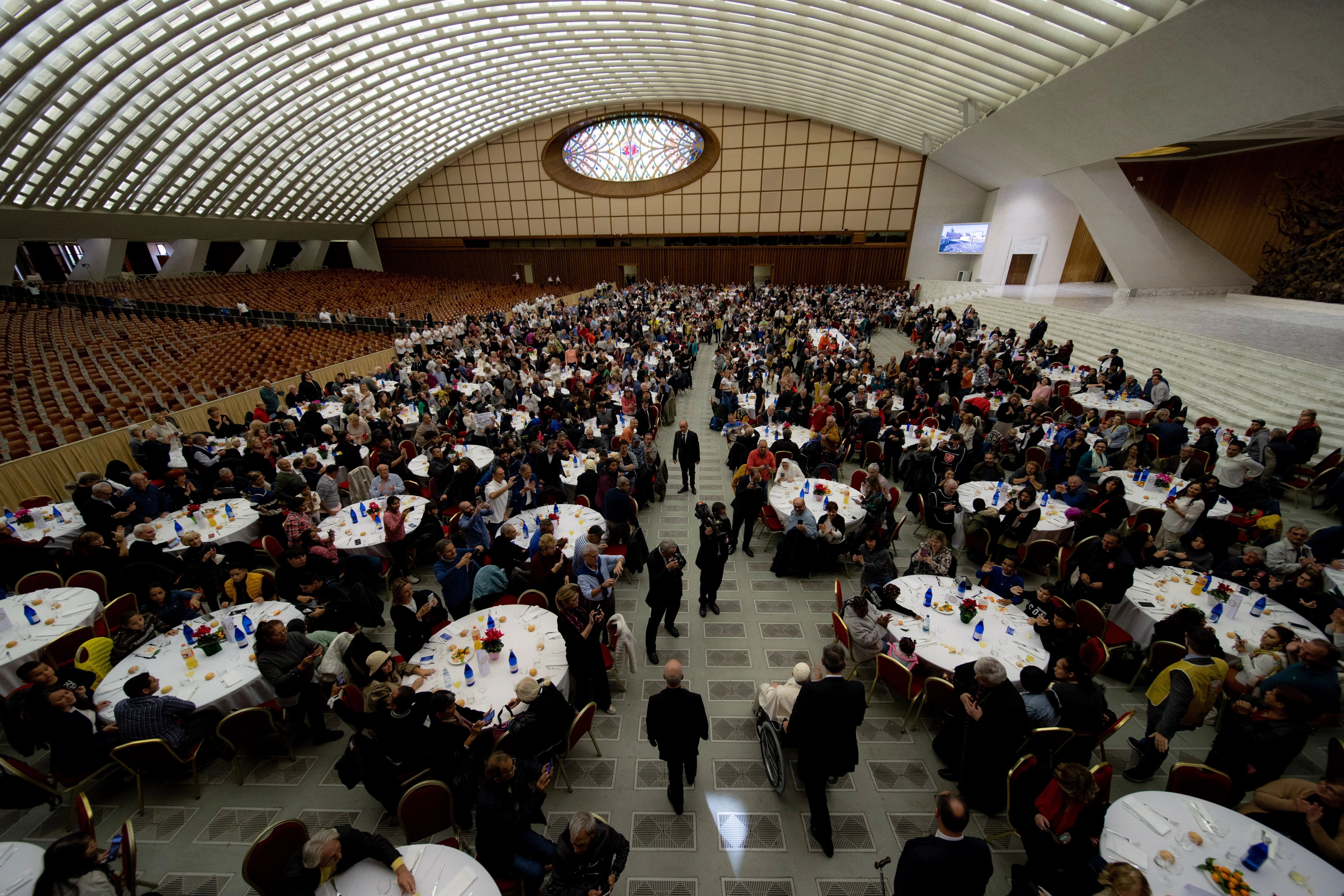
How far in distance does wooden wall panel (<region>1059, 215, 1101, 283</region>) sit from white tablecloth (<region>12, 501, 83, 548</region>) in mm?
35293

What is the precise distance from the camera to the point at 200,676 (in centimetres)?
427

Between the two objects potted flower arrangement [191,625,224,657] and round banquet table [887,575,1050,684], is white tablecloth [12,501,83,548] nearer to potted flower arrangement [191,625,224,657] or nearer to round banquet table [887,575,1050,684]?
potted flower arrangement [191,625,224,657]

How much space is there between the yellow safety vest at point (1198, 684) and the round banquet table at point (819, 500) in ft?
9.95

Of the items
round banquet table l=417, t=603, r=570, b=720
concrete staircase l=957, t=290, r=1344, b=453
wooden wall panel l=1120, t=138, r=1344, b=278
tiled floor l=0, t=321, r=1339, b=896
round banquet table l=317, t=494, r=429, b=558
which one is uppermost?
wooden wall panel l=1120, t=138, r=1344, b=278

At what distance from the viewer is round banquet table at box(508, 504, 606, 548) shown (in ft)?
20.5

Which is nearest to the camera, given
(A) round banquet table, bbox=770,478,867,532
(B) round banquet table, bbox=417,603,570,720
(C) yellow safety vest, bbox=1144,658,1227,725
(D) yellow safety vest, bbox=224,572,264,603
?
(C) yellow safety vest, bbox=1144,658,1227,725

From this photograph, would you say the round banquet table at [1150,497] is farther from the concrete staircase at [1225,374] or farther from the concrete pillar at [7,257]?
the concrete pillar at [7,257]

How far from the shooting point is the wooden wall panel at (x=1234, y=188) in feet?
56.0

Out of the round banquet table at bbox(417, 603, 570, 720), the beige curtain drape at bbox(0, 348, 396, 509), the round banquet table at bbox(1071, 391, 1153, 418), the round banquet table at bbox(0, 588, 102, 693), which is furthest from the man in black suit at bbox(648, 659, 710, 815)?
the beige curtain drape at bbox(0, 348, 396, 509)

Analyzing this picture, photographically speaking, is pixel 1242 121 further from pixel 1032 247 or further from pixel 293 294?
pixel 293 294

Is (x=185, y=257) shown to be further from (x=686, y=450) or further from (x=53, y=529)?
(x=686, y=450)

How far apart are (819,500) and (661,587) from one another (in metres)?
2.99

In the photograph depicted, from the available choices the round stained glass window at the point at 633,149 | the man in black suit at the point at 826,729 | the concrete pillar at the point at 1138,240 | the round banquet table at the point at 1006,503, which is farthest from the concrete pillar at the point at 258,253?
the concrete pillar at the point at 1138,240

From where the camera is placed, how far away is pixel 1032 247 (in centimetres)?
2522
